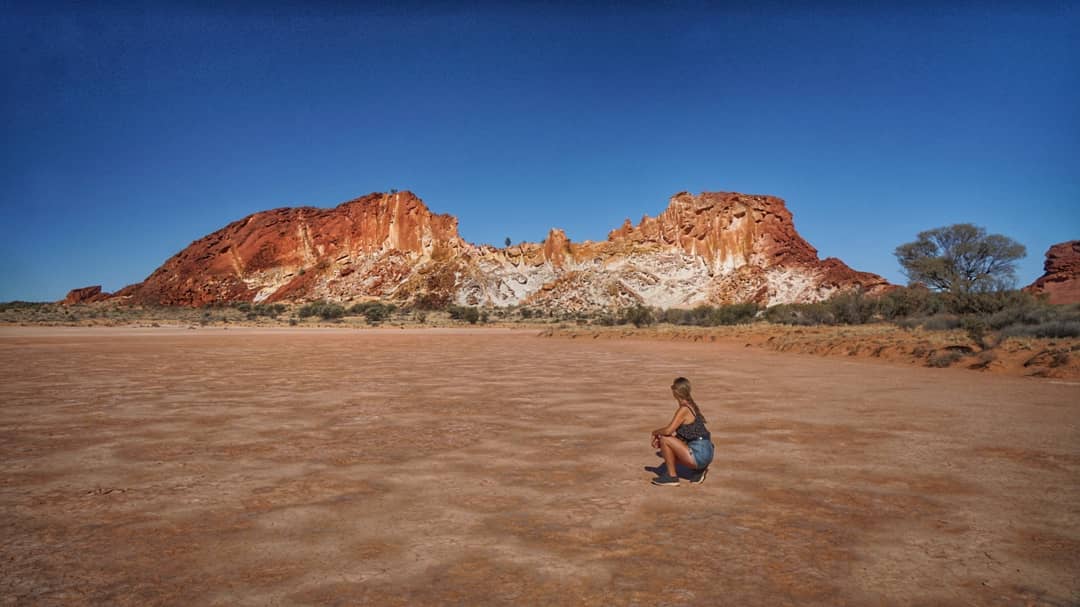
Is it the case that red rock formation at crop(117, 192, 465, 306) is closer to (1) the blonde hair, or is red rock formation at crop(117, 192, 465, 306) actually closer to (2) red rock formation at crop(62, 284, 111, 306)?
(2) red rock formation at crop(62, 284, 111, 306)

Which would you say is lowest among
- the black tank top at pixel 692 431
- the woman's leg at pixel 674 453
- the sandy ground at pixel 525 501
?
the sandy ground at pixel 525 501

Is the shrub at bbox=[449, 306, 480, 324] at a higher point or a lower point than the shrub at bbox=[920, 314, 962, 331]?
higher

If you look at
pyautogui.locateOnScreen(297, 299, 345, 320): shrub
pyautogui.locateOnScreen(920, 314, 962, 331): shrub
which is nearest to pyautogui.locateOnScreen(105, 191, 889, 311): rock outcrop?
pyautogui.locateOnScreen(297, 299, 345, 320): shrub

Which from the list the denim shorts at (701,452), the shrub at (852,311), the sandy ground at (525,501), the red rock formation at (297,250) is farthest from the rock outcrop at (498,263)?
the denim shorts at (701,452)

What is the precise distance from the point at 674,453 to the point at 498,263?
93.2 m

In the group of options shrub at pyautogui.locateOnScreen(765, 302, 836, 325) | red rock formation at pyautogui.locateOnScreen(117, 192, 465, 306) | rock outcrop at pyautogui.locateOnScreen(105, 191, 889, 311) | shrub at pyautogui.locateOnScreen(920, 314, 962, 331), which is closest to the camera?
shrub at pyautogui.locateOnScreen(920, 314, 962, 331)

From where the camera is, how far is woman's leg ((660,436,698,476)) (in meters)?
5.79

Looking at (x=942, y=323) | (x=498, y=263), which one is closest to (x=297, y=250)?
(x=498, y=263)

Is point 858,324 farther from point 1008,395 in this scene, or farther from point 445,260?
point 445,260

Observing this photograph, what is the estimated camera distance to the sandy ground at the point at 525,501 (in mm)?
3645

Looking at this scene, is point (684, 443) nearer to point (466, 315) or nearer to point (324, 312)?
point (466, 315)

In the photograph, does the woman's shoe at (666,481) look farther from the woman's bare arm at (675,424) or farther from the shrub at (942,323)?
the shrub at (942,323)

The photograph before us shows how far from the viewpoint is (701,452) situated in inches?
230

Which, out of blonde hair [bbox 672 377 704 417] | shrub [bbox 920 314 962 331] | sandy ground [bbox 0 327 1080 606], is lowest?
sandy ground [bbox 0 327 1080 606]
